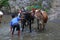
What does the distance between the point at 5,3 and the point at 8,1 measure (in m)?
1.02

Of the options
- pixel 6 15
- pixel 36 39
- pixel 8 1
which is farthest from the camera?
pixel 8 1

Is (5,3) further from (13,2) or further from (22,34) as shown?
(22,34)

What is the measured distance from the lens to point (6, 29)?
1648cm

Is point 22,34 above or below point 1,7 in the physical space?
below

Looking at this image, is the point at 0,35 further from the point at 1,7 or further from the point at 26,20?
the point at 1,7

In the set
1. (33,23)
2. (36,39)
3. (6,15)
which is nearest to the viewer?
(36,39)

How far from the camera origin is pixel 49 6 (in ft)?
78.2

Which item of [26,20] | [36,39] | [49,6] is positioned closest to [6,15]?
[49,6]

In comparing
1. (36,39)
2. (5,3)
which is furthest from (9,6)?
(36,39)

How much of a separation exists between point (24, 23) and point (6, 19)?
522 centimetres

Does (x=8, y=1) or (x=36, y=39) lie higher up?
(x=8, y=1)

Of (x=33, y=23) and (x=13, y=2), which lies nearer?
(x=33, y=23)

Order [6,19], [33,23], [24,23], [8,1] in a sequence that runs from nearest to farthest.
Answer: [24,23] < [33,23] < [6,19] < [8,1]

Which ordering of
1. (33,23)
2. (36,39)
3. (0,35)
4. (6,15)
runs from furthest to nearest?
(6,15), (33,23), (0,35), (36,39)
